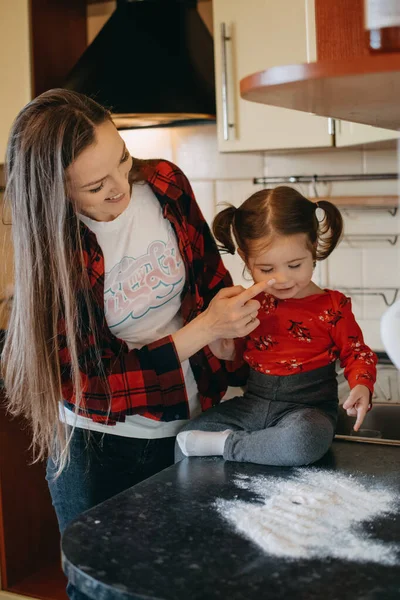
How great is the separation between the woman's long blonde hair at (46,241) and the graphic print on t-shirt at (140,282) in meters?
0.06

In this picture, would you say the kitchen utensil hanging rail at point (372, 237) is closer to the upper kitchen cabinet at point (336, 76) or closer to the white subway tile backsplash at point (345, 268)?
the white subway tile backsplash at point (345, 268)

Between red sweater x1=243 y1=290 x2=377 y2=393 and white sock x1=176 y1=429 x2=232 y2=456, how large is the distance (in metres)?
0.20

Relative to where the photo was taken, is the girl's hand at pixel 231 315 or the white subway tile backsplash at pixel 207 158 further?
the white subway tile backsplash at pixel 207 158

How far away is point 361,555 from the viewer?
82 centimetres

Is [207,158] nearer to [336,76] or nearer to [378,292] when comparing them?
[378,292]

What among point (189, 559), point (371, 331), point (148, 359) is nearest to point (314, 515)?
point (189, 559)

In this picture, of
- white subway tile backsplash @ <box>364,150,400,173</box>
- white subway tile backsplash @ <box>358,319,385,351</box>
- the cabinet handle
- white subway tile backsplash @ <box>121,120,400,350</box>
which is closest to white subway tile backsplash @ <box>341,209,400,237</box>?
white subway tile backsplash @ <box>121,120,400,350</box>

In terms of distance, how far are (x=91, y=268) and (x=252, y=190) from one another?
1.25 metres

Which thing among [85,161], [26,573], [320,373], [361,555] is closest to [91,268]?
[85,161]

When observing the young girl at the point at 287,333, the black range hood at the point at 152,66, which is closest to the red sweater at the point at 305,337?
the young girl at the point at 287,333

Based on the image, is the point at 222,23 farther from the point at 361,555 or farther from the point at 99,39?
the point at 361,555

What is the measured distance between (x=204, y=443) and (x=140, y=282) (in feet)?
0.91

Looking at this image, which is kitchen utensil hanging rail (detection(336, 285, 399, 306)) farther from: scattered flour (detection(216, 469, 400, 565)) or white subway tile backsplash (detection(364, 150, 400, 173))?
scattered flour (detection(216, 469, 400, 565))

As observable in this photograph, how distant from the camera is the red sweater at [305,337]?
1.34m
